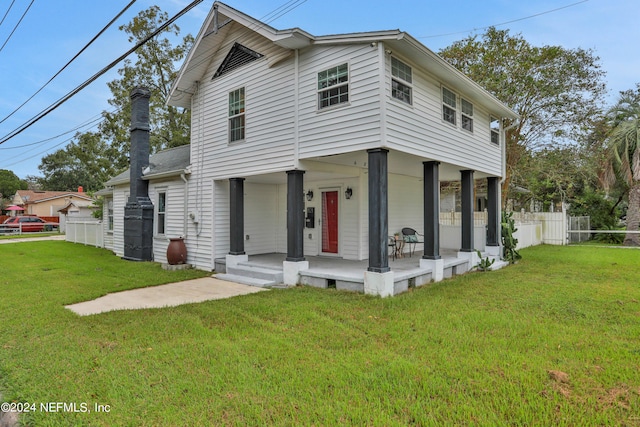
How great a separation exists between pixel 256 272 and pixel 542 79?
15600mm

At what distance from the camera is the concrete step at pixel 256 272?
7820 millimetres

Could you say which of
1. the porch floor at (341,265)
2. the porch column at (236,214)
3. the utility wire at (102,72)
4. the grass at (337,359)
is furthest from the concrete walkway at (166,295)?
the utility wire at (102,72)

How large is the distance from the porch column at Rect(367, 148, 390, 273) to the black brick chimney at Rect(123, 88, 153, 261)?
8264 mm

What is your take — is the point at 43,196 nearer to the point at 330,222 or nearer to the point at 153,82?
the point at 153,82

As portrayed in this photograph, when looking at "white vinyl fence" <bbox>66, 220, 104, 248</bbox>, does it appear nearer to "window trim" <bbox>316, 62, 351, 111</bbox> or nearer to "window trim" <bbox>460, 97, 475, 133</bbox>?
"window trim" <bbox>316, 62, 351, 111</bbox>

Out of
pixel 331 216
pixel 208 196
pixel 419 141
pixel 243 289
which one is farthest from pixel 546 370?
pixel 208 196

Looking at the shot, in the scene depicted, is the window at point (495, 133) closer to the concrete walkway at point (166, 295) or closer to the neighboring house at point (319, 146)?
the neighboring house at point (319, 146)

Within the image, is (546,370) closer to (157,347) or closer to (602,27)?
(157,347)

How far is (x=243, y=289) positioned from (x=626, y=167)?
18035mm

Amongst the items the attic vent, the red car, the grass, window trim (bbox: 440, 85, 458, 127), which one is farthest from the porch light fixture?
the red car

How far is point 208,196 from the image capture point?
976 centimetres

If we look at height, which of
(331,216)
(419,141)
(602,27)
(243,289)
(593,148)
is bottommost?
(243,289)

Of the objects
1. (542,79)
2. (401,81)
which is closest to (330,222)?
(401,81)

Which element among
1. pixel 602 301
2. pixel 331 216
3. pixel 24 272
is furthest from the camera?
pixel 331 216
